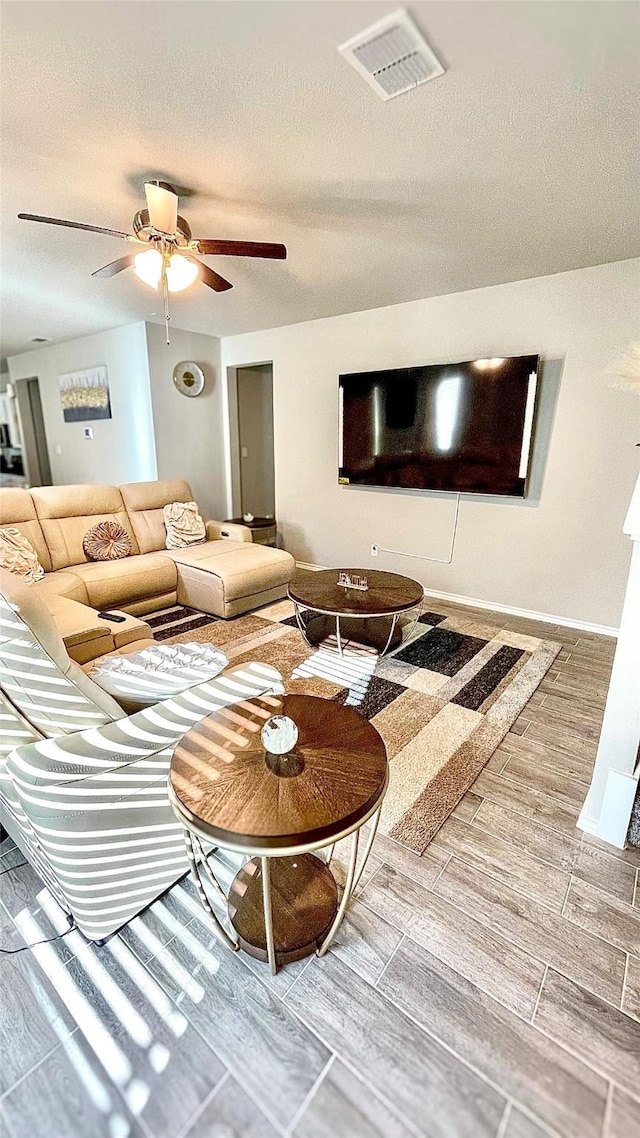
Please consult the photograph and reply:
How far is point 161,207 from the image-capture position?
2.09 meters

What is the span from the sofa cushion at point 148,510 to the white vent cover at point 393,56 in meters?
3.23

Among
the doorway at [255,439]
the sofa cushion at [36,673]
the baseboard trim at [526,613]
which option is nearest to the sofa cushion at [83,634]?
the sofa cushion at [36,673]

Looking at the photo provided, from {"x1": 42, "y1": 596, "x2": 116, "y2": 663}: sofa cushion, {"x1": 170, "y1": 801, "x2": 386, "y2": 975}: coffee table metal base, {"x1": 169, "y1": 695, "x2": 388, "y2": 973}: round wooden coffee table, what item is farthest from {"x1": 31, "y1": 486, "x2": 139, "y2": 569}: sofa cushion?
{"x1": 170, "y1": 801, "x2": 386, "y2": 975}: coffee table metal base

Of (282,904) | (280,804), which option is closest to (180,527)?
(282,904)

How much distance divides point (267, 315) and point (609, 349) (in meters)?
2.87

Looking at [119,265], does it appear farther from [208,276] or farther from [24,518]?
[24,518]

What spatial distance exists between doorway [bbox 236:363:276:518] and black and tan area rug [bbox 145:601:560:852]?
2.63m

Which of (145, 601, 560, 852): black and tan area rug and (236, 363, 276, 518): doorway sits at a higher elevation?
(236, 363, 276, 518): doorway

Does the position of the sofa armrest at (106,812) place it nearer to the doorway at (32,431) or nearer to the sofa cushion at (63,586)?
the sofa cushion at (63,586)

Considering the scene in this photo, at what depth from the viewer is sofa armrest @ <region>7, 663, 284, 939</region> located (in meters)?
1.15

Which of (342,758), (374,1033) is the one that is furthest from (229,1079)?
(342,758)

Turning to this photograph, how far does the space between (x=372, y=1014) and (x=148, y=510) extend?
12.4 ft

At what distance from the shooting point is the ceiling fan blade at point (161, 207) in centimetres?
203

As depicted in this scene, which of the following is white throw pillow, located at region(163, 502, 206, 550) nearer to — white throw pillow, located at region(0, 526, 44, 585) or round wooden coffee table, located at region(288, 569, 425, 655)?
white throw pillow, located at region(0, 526, 44, 585)
